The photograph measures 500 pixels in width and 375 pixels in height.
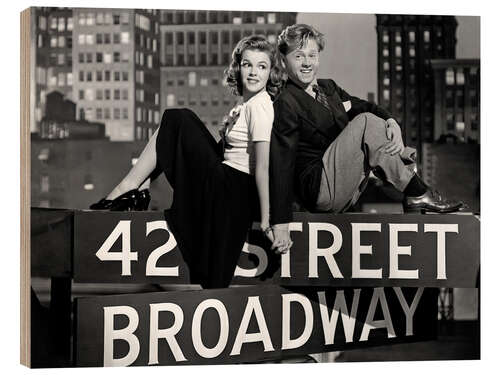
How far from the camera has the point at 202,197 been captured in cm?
725

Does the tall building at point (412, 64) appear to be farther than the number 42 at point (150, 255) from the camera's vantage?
Yes

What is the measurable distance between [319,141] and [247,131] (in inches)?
20.5

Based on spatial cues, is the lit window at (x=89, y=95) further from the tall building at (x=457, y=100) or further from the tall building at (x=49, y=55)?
the tall building at (x=457, y=100)

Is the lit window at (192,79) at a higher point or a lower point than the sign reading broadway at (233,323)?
higher

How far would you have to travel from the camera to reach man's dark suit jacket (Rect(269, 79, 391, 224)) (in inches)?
285

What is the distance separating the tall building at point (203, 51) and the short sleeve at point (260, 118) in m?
0.16

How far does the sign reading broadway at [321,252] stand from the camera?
7.22 meters

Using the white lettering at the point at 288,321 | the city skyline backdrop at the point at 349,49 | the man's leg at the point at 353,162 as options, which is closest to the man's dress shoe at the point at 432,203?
the man's leg at the point at 353,162

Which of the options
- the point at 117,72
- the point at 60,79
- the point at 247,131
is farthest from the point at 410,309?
the point at 60,79

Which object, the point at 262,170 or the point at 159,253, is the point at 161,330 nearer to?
the point at 159,253

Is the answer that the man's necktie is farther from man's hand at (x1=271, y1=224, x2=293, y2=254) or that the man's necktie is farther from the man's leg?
man's hand at (x1=271, y1=224, x2=293, y2=254)

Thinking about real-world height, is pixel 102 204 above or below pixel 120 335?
above

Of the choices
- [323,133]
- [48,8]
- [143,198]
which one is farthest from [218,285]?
[48,8]

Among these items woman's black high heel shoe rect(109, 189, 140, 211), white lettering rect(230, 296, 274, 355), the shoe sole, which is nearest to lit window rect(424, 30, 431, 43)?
the shoe sole
